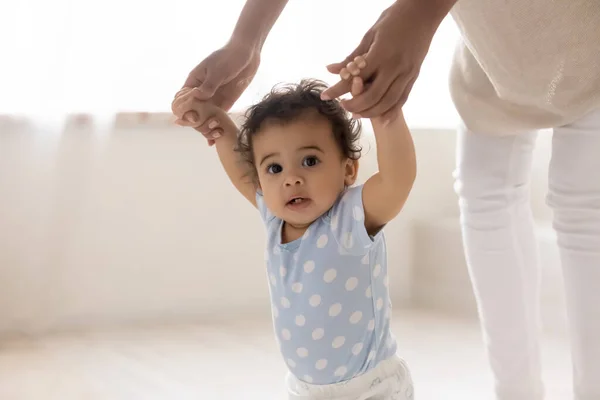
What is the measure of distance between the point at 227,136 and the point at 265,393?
49cm

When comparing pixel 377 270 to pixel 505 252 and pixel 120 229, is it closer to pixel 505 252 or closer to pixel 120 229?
pixel 505 252

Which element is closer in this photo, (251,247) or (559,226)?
(559,226)

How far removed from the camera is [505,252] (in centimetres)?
95

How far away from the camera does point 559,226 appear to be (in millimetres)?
795

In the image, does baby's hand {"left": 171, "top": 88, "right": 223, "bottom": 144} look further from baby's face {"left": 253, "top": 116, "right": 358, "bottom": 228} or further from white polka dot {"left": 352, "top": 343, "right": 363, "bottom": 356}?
white polka dot {"left": 352, "top": 343, "right": 363, "bottom": 356}

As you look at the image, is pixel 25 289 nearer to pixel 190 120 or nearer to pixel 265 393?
pixel 265 393

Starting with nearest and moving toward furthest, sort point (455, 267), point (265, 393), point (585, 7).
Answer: point (585, 7) < point (265, 393) < point (455, 267)

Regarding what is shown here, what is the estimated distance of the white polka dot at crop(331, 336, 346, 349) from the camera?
0.81 m

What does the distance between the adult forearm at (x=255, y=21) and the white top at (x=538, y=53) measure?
0.78 ft

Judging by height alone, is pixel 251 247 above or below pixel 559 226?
above

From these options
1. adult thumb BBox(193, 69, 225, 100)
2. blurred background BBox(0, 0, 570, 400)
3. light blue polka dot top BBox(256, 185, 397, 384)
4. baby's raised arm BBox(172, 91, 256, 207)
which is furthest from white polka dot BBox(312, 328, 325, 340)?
blurred background BBox(0, 0, 570, 400)

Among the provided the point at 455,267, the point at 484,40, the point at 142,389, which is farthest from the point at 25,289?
the point at 484,40

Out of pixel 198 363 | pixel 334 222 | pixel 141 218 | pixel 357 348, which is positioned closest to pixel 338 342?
pixel 357 348

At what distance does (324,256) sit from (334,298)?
1.9 inches
